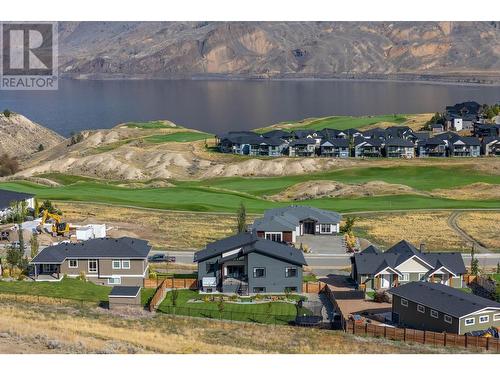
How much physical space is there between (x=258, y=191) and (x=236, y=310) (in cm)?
5556

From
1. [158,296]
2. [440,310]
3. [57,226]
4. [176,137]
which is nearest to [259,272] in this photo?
[158,296]

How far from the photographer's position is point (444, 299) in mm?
44781

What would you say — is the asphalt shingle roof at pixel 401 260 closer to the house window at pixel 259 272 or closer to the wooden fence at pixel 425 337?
the house window at pixel 259 272

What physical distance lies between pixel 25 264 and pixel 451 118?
10809cm

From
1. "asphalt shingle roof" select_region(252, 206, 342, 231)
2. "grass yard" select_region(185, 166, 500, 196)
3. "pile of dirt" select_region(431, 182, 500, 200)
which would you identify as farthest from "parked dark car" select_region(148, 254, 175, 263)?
"pile of dirt" select_region(431, 182, 500, 200)

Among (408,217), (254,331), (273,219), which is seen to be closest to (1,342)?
(254,331)

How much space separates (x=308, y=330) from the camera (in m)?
43.3

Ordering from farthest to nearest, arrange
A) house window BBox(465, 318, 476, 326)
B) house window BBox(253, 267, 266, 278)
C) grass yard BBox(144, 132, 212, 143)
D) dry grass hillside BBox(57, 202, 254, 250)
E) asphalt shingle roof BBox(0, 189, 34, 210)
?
grass yard BBox(144, 132, 212, 143), asphalt shingle roof BBox(0, 189, 34, 210), dry grass hillside BBox(57, 202, 254, 250), house window BBox(253, 267, 266, 278), house window BBox(465, 318, 476, 326)

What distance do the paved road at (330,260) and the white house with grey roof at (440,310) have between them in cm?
1282

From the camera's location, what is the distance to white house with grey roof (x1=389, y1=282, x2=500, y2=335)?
42938mm

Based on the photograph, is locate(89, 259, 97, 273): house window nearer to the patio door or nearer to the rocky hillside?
the patio door

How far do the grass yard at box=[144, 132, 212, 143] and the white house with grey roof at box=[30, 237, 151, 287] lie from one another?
95499mm

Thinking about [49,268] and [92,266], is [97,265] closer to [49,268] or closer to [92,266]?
[92,266]

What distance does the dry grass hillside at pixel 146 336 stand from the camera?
36344mm
